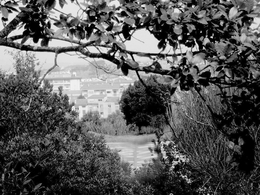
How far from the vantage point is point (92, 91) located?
51156 millimetres

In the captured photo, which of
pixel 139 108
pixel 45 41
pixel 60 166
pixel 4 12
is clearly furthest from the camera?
pixel 139 108

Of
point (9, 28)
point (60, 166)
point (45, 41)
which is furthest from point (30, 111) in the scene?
point (45, 41)

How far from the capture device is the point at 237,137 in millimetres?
1395

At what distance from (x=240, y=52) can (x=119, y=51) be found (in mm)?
408

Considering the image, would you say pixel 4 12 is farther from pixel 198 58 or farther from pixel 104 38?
pixel 198 58

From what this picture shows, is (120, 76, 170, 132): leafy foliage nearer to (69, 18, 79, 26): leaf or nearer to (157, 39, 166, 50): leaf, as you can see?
(157, 39, 166, 50): leaf

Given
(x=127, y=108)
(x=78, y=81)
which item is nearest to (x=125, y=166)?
(x=127, y=108)

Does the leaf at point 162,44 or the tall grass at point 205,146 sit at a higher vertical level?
the leaf at point 162,44

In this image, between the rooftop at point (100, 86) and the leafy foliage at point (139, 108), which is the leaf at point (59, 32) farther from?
the rooftop at point (100, 86)

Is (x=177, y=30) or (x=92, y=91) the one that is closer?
(x=177, y=30)

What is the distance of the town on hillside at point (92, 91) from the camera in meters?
37.7

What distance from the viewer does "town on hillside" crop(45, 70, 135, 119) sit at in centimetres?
3772

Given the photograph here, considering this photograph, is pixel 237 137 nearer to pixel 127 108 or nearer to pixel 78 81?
pixel 127 108

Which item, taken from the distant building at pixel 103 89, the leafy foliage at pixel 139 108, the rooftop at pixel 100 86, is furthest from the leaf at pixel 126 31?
the rooftop at pixel 100 86
